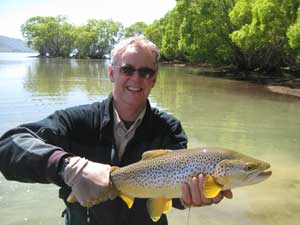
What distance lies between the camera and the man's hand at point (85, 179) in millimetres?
2379

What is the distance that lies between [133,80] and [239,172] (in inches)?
41.2

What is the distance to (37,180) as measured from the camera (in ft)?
8.45

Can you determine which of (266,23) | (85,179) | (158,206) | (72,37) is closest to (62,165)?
(85,179)

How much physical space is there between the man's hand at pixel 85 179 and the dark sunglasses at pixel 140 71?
3.19ft

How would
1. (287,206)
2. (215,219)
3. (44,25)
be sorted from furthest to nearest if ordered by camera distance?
(44,25), (287,206), (215,219)

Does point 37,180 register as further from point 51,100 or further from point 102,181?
point 51,100

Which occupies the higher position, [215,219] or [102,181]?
[102,181]

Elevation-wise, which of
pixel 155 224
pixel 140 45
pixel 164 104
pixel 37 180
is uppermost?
pixel 140 45

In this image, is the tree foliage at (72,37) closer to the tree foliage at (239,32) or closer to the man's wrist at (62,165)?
the tree foliage at (239,32)

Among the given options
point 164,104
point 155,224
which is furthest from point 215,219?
point 164,104

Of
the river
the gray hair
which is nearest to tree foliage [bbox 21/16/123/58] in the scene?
the river

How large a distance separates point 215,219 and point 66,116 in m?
5.45

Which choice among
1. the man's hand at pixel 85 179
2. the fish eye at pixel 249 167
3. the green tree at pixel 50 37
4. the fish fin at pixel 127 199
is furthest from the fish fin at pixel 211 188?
the green tree at pixel 50 37

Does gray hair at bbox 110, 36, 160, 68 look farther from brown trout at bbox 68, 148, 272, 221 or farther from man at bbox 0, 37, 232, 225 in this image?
brown trout at bbox 68, 148, 272, 221
